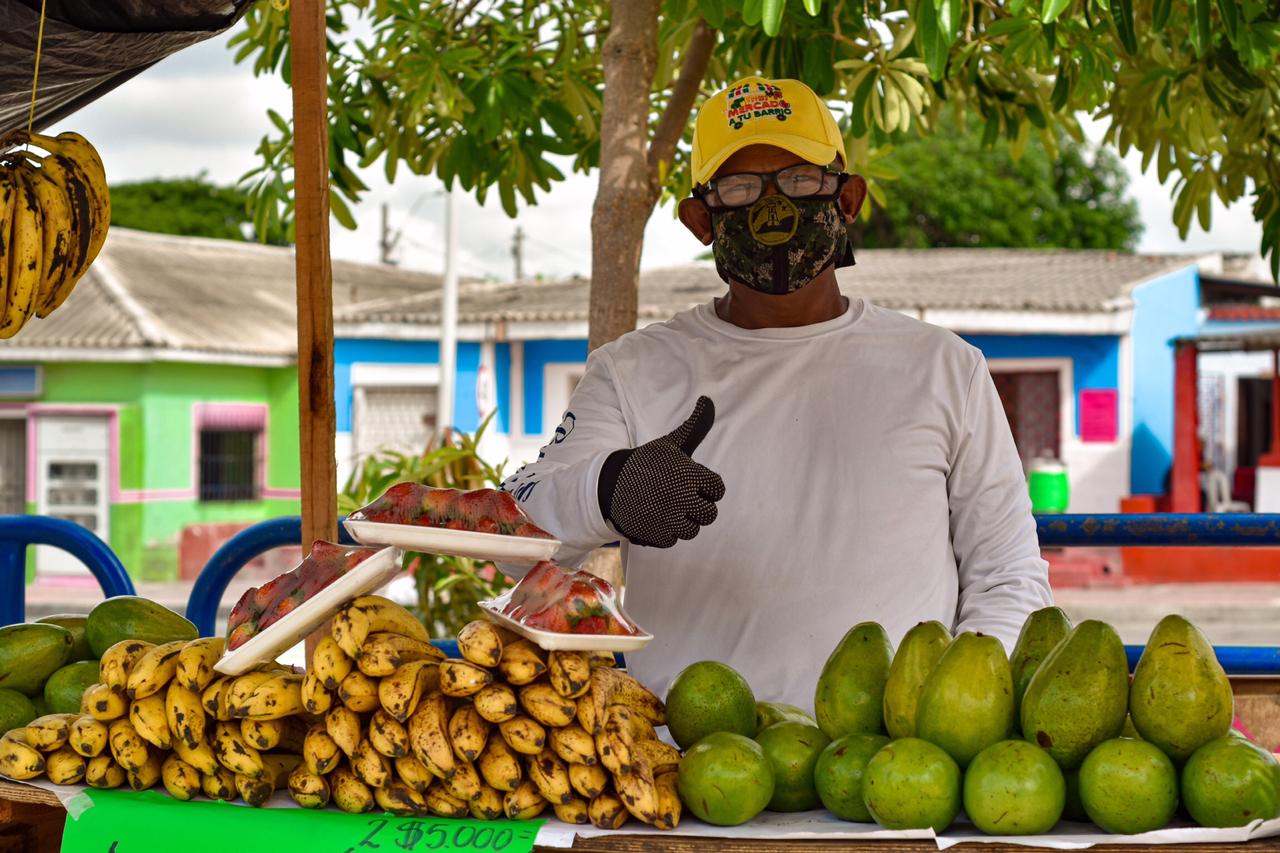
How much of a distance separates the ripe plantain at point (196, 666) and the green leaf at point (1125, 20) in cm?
221

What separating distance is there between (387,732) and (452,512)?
305 millimetres

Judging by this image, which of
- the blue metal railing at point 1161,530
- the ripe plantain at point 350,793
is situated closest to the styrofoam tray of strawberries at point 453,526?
the ripe plantain at point 350,793

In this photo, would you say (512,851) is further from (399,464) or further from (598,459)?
(399,464)

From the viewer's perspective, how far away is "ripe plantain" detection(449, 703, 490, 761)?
172 centimetres

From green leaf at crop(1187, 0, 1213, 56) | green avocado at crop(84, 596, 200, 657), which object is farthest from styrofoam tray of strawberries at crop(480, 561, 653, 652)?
green leaf at crop(1187, 0, 1213, 56)

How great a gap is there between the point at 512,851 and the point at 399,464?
16.4ft

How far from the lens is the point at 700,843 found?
1.65 metres

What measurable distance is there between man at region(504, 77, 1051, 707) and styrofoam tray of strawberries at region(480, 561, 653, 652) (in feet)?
2.04

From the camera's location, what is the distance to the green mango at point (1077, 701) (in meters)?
1.70

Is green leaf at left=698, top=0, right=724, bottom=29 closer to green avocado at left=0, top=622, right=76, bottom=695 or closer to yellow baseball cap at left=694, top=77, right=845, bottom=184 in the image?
yellow baseball cap at left=694, top=77, right=845, bottom=184

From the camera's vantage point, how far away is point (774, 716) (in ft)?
6.59

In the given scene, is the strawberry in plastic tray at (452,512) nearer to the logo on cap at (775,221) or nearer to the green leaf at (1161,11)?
the logo on cap at (775,221)

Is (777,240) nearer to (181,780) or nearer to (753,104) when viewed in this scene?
(753,104)

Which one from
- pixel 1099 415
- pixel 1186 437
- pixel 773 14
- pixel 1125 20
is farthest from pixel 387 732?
pixel 1186 437
